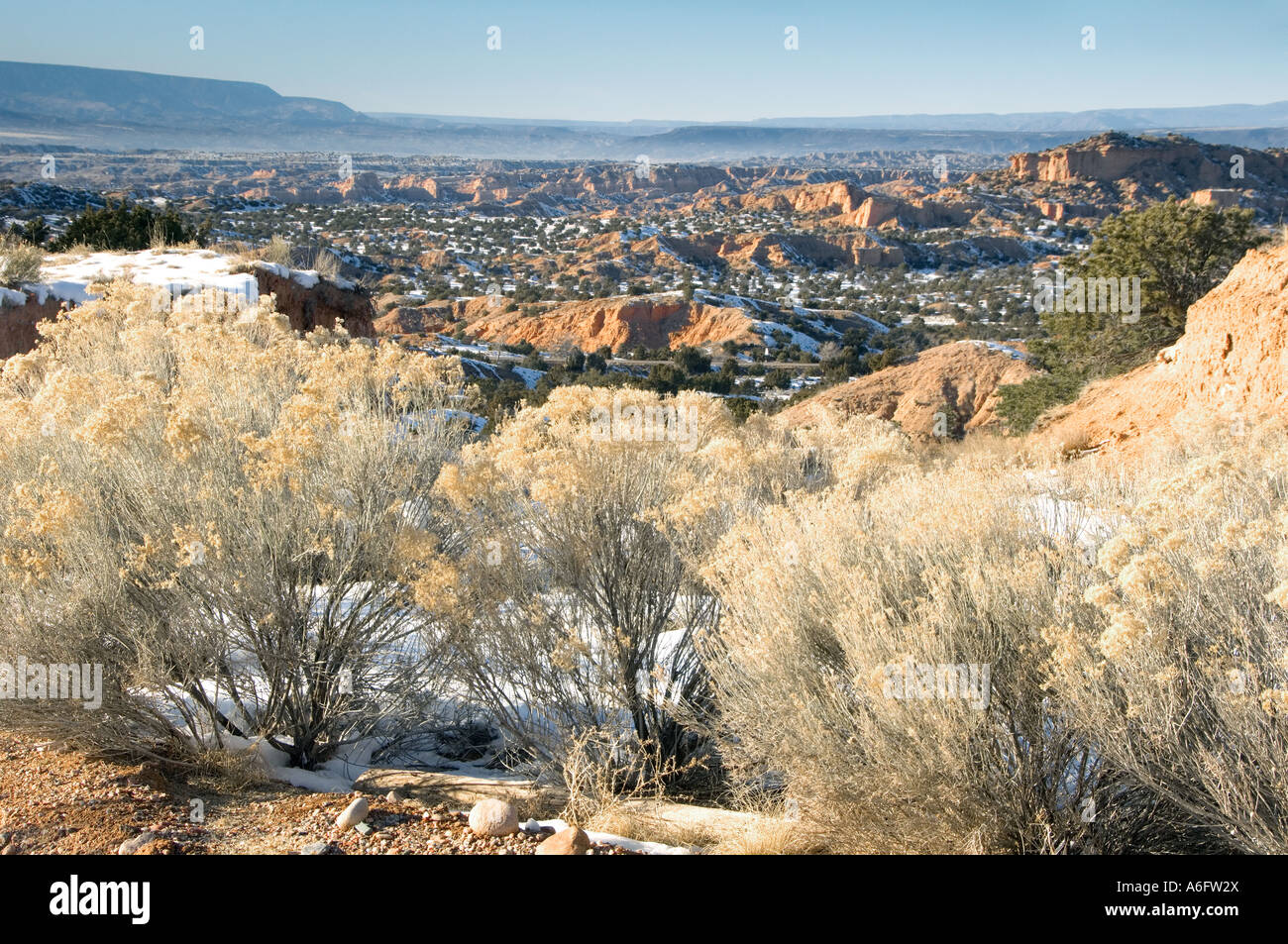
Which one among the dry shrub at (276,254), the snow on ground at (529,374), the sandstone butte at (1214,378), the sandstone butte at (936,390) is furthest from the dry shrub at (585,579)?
the snow on ground at (529,374)

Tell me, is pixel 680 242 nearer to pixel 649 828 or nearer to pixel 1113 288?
pixel 1113 288

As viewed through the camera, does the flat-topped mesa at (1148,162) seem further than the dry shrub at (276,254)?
Yes

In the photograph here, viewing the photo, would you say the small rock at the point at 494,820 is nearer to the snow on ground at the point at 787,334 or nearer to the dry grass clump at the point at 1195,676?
the dry grass clump at the point at 1195,676

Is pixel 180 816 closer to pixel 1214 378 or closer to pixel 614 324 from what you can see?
pixel 1214 378

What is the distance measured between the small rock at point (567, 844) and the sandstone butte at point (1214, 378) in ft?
23.8

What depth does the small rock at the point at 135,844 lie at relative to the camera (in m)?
2.86

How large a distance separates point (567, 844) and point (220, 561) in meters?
2.16

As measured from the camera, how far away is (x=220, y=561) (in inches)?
157

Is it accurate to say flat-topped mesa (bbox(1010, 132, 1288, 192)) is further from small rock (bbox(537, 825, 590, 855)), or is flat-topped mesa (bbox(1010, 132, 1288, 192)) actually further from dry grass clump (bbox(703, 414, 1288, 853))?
small rock (bbox(537, 825, 590, 855))

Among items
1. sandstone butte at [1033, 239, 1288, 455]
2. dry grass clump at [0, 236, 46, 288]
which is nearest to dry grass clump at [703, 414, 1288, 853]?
sandstone butte at [1033, 239, 1288, 455]

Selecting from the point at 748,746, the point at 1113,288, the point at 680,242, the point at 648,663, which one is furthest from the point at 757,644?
the point at 680,242

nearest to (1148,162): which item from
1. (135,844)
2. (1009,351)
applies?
(1009,351)

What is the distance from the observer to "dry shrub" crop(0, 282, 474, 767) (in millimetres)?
3744

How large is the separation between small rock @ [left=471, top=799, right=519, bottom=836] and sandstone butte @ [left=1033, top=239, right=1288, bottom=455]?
7297 mm
